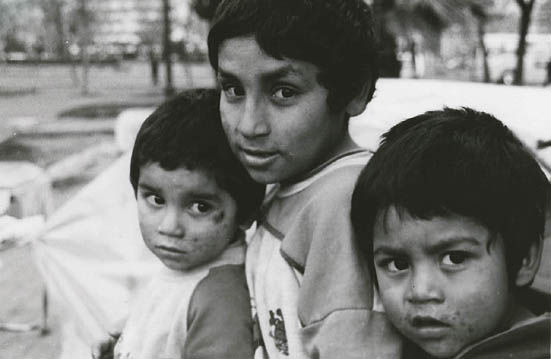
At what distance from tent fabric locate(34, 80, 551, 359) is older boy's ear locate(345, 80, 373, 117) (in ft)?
3.02

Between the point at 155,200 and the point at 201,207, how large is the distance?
123mm

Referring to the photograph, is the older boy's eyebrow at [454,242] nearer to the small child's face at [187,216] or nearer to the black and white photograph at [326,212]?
the black and white photograph at [326,212]

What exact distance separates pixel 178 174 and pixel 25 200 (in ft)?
6.78

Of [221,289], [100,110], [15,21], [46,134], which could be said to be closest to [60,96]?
[100,110]

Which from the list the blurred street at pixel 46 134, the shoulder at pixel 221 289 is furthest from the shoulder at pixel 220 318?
the blurred street at pixel 46 134

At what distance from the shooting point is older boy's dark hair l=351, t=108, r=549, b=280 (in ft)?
4.24

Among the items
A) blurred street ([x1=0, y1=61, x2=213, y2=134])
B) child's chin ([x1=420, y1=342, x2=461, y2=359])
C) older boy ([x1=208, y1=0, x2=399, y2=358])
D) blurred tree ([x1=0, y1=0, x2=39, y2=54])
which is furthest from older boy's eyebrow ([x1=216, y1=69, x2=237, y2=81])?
blurred tree ([x1=0, y1=0, x2=39, y2=54])

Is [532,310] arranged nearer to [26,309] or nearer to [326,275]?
[326,275]

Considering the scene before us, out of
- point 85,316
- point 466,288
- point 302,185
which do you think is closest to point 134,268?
point 85,316

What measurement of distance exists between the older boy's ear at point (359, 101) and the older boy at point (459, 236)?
0.82 ft

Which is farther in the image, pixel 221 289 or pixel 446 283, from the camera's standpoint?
pixel 221 289

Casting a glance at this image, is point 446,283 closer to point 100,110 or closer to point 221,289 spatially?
point 221,289

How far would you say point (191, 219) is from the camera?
68.4 inches

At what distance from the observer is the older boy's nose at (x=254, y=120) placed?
5.03 ft
